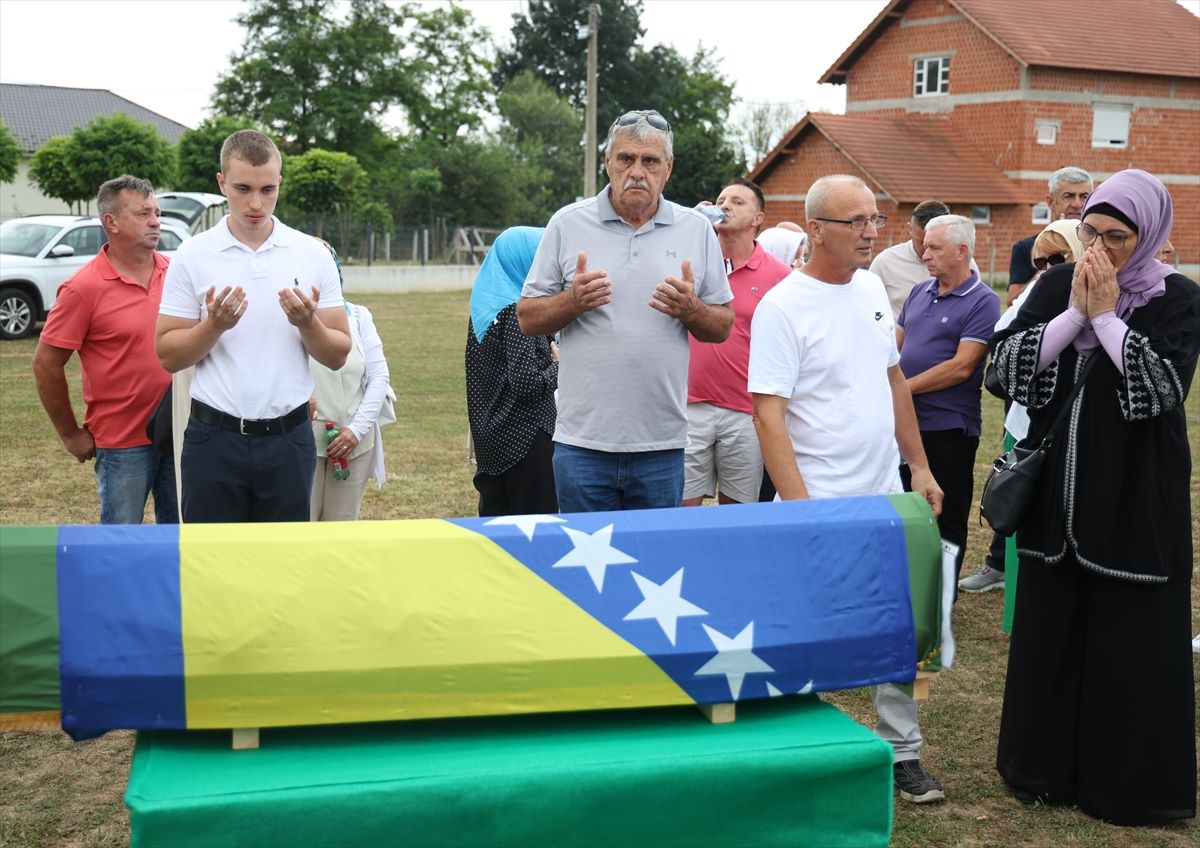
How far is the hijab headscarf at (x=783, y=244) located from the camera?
24.9ft

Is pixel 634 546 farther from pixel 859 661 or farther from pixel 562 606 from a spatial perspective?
pixel 859 661

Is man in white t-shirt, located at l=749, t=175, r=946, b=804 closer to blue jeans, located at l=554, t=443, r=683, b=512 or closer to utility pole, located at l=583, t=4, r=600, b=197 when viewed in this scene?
blue jeans, located at l=554, t=443, r=683, b=512

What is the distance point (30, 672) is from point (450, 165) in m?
49.9

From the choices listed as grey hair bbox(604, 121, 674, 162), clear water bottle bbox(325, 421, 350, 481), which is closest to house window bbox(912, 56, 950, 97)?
clear water bottle bbox(325, 421, 350, 481)

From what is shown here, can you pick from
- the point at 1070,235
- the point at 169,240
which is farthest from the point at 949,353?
the point at 169,240

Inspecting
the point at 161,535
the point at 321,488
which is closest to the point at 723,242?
the point at 321,488

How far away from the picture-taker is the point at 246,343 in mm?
4242

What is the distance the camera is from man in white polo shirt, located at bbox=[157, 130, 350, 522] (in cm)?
422

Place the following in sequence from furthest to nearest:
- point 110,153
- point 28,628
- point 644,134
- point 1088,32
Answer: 1. point 1088,32
2. point 110,153
3. point 644,134
4. point 28,628

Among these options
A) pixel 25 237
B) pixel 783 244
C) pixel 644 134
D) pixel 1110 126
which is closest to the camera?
pixel 644 134

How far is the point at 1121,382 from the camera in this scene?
405 centimetres

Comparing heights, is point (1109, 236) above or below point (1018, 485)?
above

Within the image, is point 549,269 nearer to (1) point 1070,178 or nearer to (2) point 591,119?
(1) point 1070,178

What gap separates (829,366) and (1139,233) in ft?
3.58
